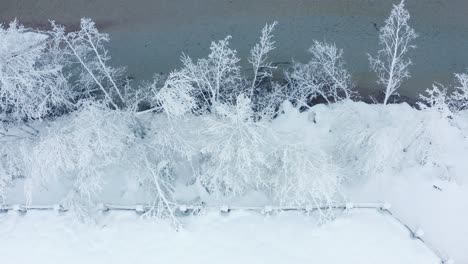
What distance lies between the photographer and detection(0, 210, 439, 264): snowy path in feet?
39.7

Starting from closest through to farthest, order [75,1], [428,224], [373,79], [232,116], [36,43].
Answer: [232,116], [428,224], [36,43], [373,79], [75,1]

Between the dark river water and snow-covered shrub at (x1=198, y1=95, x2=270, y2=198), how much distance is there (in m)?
5.02

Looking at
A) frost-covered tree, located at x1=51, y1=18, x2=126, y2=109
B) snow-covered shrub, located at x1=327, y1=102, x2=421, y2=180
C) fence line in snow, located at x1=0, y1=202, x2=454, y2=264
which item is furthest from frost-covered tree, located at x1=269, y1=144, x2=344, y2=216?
frost-covered tree, located at x1=51, y1=18, x2=126, y2=109

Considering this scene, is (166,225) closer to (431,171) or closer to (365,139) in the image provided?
(365,139)

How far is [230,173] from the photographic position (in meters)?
12.9

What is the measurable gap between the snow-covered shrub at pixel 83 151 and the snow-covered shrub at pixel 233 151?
272 centimetres

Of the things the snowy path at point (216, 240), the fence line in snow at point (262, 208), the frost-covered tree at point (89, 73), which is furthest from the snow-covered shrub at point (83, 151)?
the frost-covered tree at point (89, 73)

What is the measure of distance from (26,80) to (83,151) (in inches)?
109

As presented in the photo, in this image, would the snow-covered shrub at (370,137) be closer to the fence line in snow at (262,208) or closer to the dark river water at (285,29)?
the fence line in snow at (262,208)

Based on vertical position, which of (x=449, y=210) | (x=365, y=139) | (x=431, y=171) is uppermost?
(x=365, y=139)

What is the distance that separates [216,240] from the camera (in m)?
12.6

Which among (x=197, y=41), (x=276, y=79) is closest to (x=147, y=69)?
(x=197, y=41)

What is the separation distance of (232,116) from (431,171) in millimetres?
7298

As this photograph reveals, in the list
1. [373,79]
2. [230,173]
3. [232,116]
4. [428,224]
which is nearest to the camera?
[232,116]
